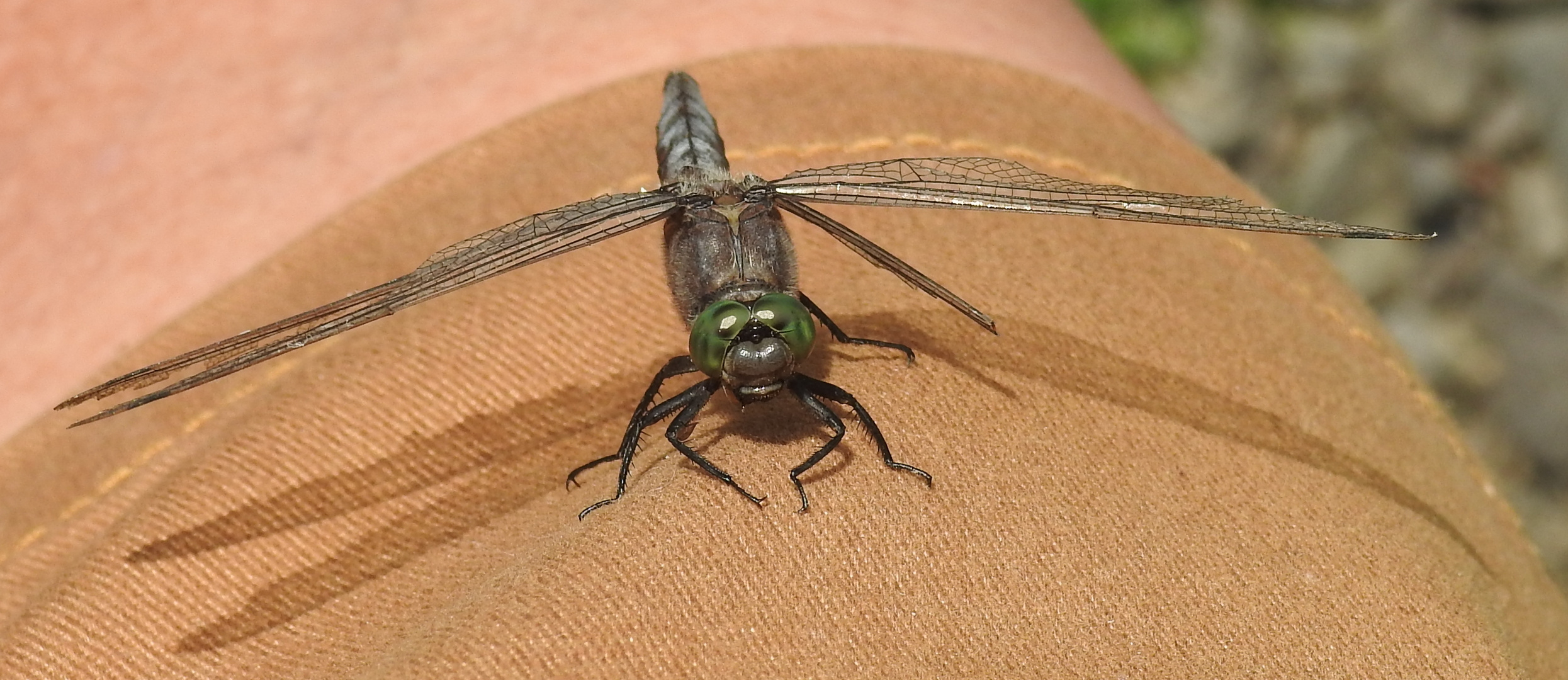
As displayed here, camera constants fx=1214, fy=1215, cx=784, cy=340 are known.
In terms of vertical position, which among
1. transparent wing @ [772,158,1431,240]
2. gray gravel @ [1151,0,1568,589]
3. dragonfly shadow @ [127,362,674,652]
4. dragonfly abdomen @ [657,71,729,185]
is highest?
gray gravel @ [1151,0,1568,589]

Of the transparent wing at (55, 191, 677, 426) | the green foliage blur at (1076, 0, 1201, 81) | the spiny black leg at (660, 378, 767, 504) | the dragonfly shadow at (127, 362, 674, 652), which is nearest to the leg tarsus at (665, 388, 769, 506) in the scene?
the spiny black leg at (660, 378, 767, 504)

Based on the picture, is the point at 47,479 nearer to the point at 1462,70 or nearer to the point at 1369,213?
the point at 1369,213

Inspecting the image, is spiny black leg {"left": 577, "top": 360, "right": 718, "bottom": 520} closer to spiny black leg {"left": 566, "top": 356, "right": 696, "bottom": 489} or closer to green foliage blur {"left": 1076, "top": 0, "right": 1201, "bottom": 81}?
spiny black leg {"left": 566, "top": 356, "right": 696, "bottom": 489}

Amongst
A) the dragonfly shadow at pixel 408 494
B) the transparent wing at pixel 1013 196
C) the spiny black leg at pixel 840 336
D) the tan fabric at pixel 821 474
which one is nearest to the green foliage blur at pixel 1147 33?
the tan fabric at pixel 821 474

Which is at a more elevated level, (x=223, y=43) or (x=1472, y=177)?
(x=1472, y=177)

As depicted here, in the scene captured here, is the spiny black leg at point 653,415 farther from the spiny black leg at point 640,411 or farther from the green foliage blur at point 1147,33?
the green foliage blur at point 1147,33

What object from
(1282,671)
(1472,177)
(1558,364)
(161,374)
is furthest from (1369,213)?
A: (161,374)
